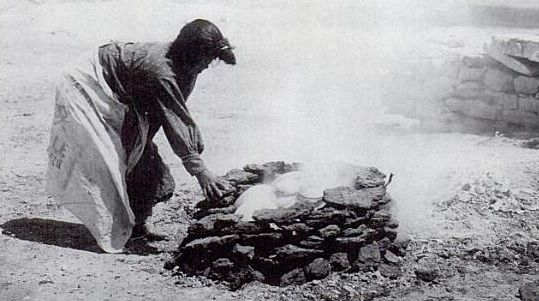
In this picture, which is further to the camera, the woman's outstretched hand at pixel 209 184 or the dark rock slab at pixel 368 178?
the dark rock slab at pixel 368 178

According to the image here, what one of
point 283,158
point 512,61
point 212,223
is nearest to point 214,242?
point 212,223

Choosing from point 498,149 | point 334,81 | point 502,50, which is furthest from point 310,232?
point 334,81

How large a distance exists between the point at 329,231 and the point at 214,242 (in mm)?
774

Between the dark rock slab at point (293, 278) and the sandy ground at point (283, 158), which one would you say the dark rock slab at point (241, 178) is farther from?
the dark rock slab at point (293, 278)

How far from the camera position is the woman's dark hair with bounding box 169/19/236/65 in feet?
13.8

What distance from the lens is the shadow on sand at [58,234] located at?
472 centimetres

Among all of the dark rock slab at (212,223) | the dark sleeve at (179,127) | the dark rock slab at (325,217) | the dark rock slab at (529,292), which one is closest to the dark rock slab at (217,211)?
the dark rock slab at (212,223)

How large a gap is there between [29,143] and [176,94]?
4.01m

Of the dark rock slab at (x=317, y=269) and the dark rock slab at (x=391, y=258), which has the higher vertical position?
the dark rock slab at (x=317, y=269)

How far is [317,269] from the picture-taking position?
4094mm

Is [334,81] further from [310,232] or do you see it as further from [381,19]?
[310,232]

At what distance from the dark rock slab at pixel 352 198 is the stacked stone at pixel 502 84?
394 cm

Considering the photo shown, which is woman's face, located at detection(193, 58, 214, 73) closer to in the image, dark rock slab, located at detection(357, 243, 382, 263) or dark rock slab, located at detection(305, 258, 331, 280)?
dark rock slab, located at detection(305, 258, 331, 280)

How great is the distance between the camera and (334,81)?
32.8ft
